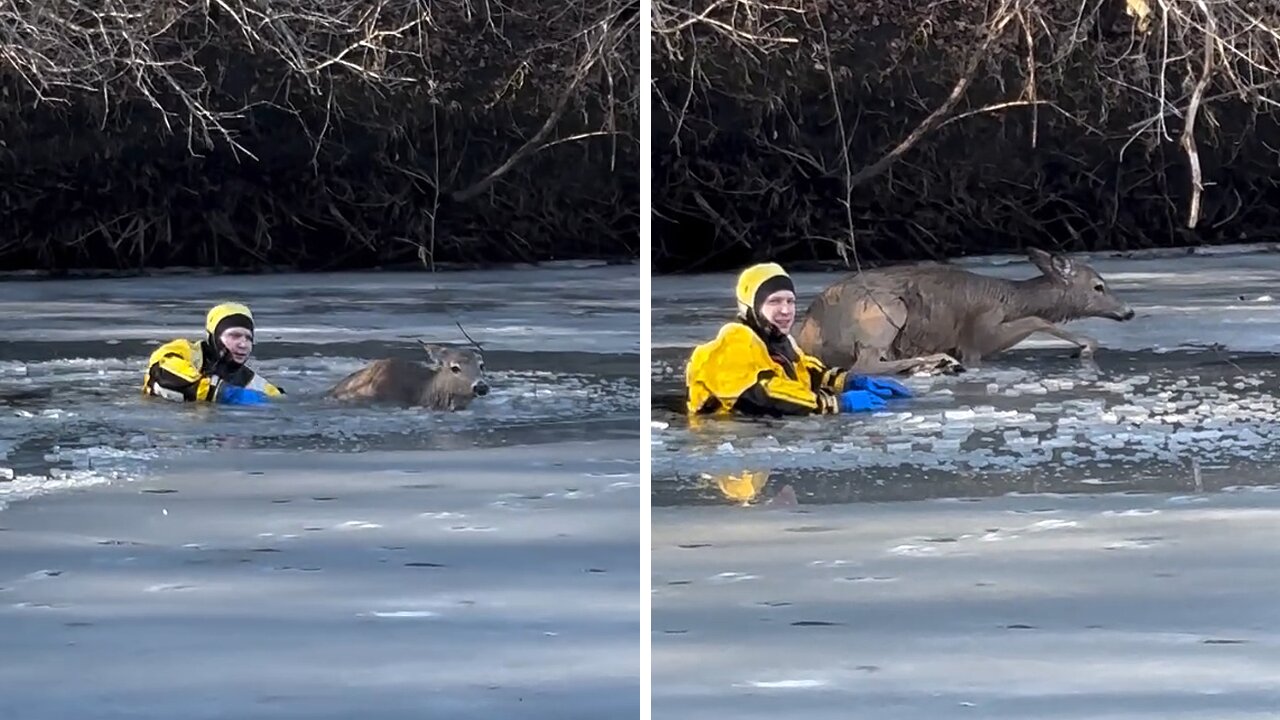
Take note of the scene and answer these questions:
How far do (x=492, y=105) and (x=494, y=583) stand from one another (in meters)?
0.85

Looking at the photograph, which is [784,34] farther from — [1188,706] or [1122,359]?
[1188,706]

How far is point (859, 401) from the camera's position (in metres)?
3.82

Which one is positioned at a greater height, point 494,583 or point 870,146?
point 870,146

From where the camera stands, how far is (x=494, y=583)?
12.3 ft

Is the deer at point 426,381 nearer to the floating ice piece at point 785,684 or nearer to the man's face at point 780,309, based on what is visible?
the man's face at point 780,309

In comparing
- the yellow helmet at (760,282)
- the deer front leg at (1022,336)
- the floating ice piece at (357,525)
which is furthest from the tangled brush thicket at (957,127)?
the floating ice piece at (357,525)

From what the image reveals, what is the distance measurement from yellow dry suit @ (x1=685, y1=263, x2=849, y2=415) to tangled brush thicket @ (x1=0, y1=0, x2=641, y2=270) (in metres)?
0.23

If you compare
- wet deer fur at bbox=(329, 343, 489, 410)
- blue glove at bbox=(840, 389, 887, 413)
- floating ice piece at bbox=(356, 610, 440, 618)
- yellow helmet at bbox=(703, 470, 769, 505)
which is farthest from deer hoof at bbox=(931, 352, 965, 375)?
floating ice piece at bbox=(356, 610, 440, 618)

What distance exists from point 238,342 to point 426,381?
34cm

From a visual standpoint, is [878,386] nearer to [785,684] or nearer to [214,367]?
[785,684]

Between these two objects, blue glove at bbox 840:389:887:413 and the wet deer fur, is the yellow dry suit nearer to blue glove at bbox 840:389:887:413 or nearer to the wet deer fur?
blue glove at bbox 840:389:887:413

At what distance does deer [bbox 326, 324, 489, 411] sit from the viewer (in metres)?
3.81

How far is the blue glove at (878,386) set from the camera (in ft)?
12.5

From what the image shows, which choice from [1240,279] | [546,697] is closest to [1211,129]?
[1240,279]
